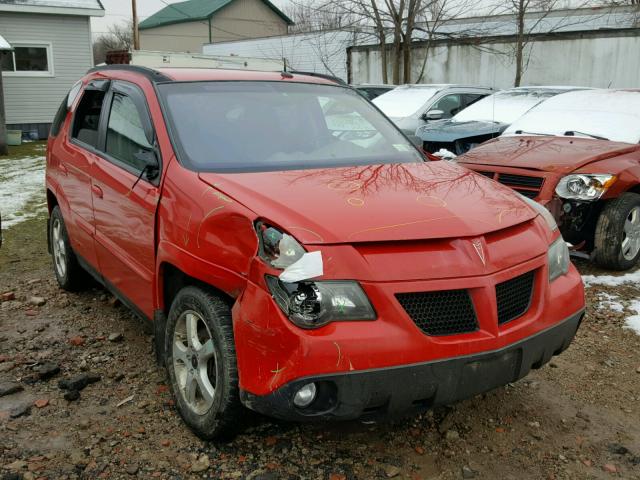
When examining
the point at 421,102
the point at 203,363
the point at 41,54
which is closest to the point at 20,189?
the point at 421,102

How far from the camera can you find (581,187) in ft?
18.1

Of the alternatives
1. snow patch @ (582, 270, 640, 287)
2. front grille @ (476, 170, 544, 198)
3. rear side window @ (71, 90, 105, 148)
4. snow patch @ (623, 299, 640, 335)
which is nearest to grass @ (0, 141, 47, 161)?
rear side window @ (71, 90, 105, 148)

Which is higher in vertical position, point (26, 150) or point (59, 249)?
point (59, 249)

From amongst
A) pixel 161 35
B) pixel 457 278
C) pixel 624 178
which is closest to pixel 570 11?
pixel 624 178

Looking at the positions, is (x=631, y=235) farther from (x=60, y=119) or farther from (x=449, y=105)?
(x=449, y=105)

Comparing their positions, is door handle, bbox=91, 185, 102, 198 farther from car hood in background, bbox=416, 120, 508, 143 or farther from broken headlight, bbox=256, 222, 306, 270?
car hood in background, bbox=416, 120, 508, 143

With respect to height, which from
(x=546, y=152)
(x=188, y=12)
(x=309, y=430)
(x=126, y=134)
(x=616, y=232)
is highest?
(x=188, y=12)

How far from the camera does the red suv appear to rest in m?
2.53

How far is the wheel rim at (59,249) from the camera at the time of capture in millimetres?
5250

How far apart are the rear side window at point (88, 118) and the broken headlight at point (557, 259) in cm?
294

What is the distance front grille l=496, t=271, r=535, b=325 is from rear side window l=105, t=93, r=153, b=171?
1.96 m

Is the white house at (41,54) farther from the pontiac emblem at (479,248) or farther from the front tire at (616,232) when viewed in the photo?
the pontiac emblem at (479,248)

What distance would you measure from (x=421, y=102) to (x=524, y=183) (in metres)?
5.81

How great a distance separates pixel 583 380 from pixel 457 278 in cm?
170
